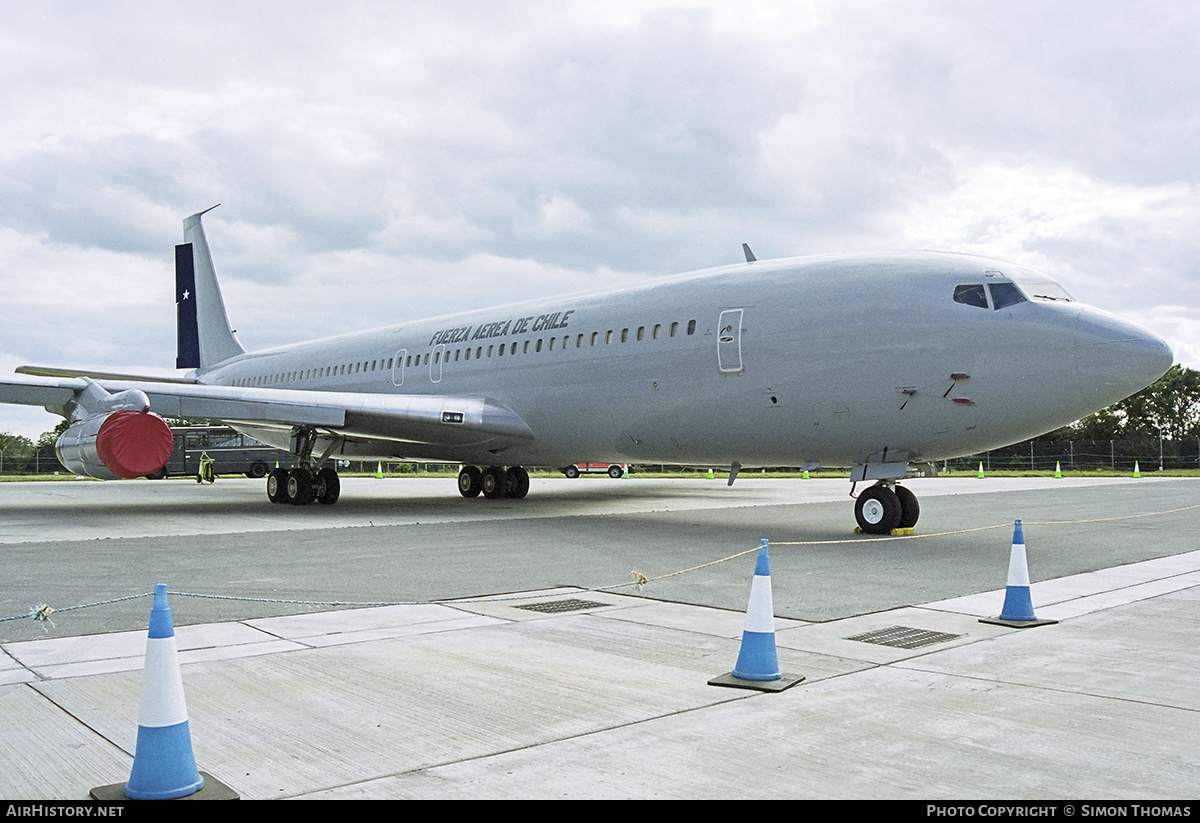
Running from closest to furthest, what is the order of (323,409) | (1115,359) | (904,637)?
(904,637) → (1115,359) → (323,409)

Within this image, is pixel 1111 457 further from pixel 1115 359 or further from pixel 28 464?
pixel 28 464

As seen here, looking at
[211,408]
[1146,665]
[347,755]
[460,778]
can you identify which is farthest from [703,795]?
[211,408]

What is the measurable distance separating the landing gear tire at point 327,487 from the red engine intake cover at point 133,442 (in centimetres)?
453

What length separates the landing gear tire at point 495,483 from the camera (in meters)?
21.2

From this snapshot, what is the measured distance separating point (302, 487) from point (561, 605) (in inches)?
512

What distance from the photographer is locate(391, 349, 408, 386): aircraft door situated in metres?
20.1

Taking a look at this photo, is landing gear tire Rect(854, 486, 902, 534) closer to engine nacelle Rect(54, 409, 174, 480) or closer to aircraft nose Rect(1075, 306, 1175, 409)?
aircraft nose Rect(1075, 306, 1175, 409)

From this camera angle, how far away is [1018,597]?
651cm

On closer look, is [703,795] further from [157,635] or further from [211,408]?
[211,408]

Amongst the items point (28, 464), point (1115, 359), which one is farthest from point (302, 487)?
point (28, 464)

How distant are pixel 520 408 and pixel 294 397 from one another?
13.7 ft

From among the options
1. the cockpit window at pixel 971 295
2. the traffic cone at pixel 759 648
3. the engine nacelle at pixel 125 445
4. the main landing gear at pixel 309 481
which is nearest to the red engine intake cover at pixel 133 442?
the engine nacelle at pixel 125 445

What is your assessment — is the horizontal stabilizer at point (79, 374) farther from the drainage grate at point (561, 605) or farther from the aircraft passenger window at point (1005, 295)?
the aircraft passenger window at point (1005, 295)

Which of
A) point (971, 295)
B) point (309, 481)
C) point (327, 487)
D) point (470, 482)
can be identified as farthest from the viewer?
point (470, 482)
